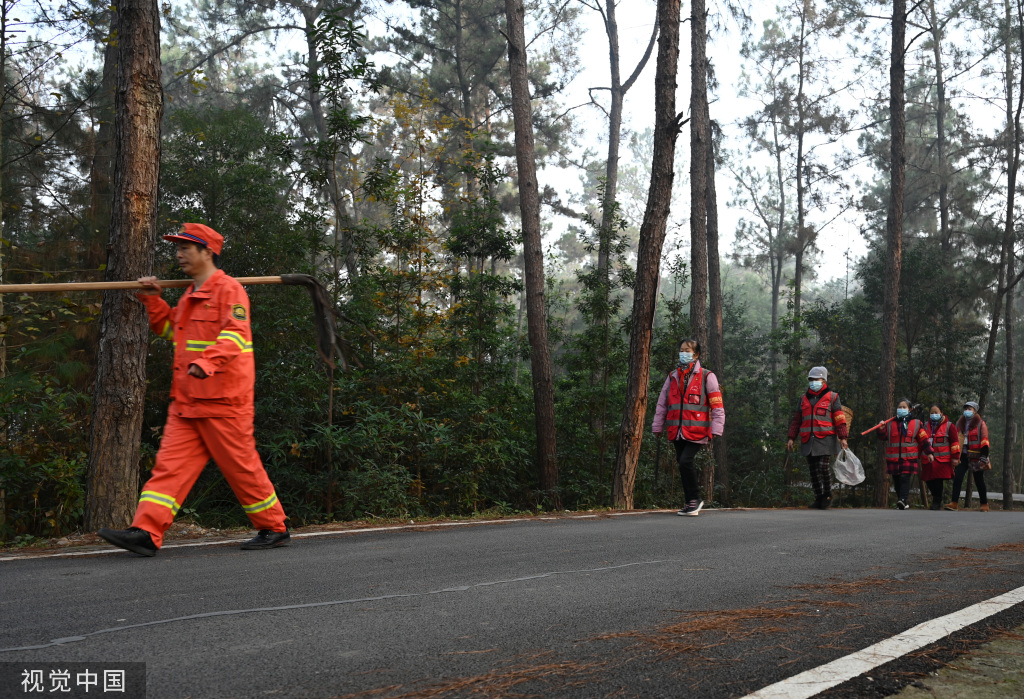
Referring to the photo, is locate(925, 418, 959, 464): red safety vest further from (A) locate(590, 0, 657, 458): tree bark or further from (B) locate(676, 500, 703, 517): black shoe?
(B) locate(676, 500, 703, 517): black shoe

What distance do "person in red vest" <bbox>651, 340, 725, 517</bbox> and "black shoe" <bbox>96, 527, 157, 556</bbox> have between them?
6.23 m

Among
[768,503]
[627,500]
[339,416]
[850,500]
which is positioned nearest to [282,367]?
[339,416]

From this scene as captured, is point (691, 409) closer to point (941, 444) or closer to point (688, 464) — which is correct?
point (688, 464)

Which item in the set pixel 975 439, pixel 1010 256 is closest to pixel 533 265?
pixel 975 439

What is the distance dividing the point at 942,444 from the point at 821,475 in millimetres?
5528

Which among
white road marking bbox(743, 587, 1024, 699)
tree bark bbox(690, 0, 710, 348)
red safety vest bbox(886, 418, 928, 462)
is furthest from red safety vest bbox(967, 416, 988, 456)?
white road marking bbox(743, 587, 1024, 699)

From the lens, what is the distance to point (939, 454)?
57.0 ft

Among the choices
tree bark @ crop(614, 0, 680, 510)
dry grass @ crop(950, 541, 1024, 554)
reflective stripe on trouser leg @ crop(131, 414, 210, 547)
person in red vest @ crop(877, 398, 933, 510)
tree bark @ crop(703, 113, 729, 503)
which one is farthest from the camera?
tree bark @ crop(703, 113, 729, 503)

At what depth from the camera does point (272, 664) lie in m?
3.11

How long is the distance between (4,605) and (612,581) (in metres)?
3.21

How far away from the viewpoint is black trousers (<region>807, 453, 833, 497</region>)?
13492 millimetres

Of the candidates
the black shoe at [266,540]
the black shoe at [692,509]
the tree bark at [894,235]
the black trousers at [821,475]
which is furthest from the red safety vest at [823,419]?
the tree bark at [894,235]

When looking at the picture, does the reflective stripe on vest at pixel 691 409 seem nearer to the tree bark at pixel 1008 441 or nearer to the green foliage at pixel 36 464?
the green foliage at pixel 36 464

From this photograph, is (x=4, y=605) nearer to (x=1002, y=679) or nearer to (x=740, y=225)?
(x=1002, y=679)
